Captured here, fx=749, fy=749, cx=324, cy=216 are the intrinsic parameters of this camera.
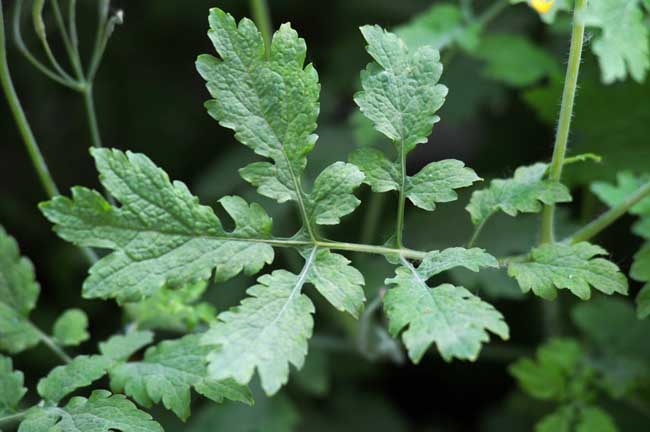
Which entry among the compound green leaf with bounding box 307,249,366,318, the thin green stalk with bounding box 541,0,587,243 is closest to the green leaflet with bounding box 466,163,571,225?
the thin green stalk with bounding box 541,0,587,243

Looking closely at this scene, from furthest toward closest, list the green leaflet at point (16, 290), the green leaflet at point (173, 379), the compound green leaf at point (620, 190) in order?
the compound green leaf at point (620, 190)
the green leaflet at point (16, 290)
the green leaflet at point (173, 379)

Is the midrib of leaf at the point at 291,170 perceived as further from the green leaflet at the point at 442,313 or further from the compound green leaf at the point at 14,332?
the compound green leaf at the point at 14,332

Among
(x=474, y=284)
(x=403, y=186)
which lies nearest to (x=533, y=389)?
(x=474, y=284)

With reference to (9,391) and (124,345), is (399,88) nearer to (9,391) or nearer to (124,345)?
(124,345)

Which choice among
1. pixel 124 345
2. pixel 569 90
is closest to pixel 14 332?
pixel 124 345

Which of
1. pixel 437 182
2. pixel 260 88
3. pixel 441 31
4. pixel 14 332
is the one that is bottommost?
pixel 14 332

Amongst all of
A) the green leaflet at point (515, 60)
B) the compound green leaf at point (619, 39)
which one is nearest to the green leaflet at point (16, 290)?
the compound green leaf at point (619, 39)
